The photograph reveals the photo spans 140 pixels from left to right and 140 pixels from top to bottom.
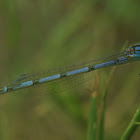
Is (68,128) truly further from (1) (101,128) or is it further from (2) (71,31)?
(1) (101,128)

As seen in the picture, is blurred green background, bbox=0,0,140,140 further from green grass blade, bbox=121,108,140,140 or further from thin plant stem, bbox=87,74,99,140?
green grass blade, bbox=121,108,140,140

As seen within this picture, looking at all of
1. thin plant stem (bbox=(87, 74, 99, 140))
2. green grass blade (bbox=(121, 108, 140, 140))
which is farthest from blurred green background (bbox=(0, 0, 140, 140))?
green grass blade (bbox=(121, 108, 140, 140))

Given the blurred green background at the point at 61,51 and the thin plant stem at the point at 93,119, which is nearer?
the thin plant stem at the point at 93,119

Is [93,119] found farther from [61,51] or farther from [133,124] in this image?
[61,51]

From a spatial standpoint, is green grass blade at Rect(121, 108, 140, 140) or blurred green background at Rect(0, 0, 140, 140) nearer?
green grass blade at Rect(121, 108, 140, 140)

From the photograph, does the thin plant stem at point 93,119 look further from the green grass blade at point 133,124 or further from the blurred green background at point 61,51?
the blurred green background at point 61,51

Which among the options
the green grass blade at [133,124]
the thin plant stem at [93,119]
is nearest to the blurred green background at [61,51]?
the thin plant stem at [93,119]

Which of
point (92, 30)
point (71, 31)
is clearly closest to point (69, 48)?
point (71, 31)

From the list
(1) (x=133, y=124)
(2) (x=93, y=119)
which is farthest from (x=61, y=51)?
(1) (x=133, y=124)
